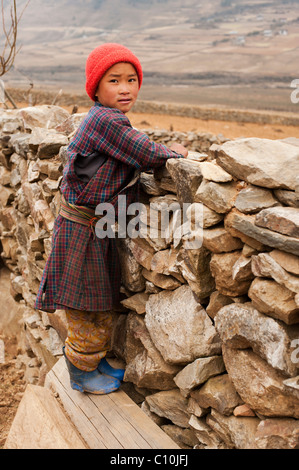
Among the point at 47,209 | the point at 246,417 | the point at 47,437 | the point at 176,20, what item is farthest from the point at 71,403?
the point at 176,20

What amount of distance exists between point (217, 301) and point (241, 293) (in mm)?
187

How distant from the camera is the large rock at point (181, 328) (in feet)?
9.38

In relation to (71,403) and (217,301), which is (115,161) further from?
(71,403)

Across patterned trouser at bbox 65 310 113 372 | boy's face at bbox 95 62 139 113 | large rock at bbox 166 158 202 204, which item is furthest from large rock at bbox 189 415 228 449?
boy's face at bbox 95 62 139 113

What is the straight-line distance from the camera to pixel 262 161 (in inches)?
96.3

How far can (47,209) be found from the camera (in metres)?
4.71

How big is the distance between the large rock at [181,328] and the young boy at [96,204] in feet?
1.07

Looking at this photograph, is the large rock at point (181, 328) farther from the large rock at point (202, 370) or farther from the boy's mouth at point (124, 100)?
the boy's mouth at point (124, 100)

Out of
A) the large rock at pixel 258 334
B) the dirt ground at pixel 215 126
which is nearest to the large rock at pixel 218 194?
the large rock at pixel 258 334

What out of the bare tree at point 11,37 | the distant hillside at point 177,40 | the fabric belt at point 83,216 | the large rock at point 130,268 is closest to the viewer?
the fabric belt at point 83,216

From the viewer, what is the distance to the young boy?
116 inches

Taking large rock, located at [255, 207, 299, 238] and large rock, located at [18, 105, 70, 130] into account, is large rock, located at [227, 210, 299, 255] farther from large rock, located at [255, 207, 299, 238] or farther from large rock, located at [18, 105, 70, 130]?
large rock, located at [18, 105, 70, 130]

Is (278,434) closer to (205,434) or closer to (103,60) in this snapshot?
(205,434)

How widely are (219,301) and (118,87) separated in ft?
4.15
